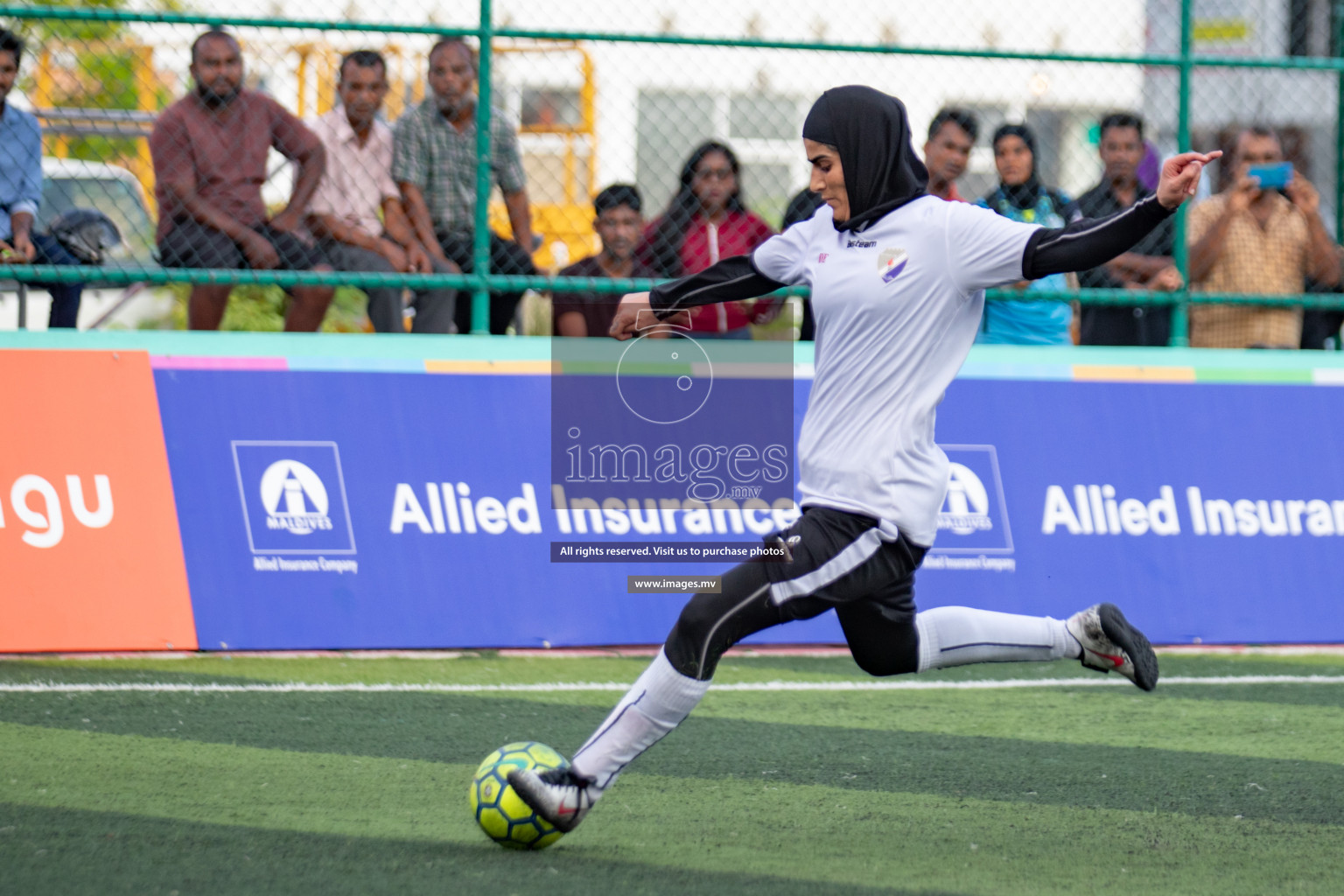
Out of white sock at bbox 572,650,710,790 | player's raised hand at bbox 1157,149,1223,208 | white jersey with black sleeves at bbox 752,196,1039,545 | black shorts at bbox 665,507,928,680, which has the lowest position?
white sock at bbox 572,650,710,790

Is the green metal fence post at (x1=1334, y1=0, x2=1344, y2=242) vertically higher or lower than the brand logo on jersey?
higher

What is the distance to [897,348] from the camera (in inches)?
162

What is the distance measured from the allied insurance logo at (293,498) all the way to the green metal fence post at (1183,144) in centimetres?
413

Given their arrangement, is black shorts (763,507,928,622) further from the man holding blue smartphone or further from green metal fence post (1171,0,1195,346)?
the man holding blue smartphone

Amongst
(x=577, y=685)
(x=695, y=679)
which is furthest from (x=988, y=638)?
(x=577, y=685)

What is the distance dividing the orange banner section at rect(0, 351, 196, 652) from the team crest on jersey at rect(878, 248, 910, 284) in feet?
12.7

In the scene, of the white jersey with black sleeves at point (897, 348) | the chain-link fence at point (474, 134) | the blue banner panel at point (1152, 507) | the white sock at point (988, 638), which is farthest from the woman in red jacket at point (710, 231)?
the white jersey with black sleeves at point (897, 348)

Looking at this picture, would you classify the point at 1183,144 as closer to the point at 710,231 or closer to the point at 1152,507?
the point at 1152,507

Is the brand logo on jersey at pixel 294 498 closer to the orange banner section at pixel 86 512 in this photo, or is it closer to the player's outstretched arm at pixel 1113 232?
the orange banner section at pixel 86 512

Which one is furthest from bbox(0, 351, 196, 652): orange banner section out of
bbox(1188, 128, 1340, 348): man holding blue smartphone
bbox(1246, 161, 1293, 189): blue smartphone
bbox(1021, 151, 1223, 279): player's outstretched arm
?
bbox(1246, 161, 1293, 189): blue smartphone

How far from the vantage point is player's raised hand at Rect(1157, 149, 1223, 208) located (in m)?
3.88

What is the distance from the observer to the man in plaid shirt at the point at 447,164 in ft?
25.4

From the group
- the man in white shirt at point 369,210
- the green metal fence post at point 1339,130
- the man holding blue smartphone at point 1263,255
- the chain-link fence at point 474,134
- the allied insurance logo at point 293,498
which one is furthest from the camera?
the green metal fence post at point 1339,130

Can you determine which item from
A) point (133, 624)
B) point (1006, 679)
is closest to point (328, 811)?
point (133, 624)
